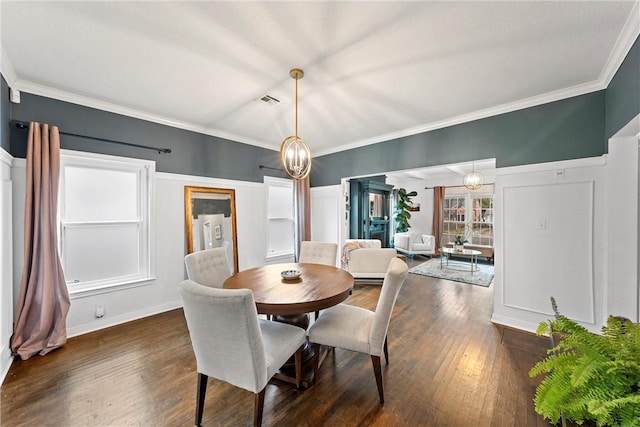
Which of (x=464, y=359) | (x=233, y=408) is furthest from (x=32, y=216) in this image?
(x=464, y=359)

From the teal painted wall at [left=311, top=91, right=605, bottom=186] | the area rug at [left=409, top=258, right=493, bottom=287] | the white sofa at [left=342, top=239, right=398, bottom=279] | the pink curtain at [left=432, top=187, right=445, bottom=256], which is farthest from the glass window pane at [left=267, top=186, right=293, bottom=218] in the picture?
the pink curtain at [left=432, top=187, right=445, bottom=256]

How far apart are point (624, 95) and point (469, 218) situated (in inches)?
238

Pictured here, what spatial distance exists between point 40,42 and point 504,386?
14.8ft

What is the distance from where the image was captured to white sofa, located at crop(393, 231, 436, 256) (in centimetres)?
723

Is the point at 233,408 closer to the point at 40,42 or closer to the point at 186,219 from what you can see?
the point at 186,219

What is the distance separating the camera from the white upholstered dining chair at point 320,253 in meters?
3.18

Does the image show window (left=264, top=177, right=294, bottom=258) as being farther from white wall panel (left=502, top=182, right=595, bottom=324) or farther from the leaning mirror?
white wall panel (left=502, top=182, right=595, bottom=324)

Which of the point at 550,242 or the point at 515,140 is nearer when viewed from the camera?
the point at 550,242

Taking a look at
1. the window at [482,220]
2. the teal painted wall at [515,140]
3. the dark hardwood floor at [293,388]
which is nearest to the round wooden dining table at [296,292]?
the dark hardwood floor at [293,388]

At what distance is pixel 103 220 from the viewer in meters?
2.96

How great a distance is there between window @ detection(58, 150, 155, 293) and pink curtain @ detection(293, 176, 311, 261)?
240 centimetres

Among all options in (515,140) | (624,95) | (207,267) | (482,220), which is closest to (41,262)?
(207,267)

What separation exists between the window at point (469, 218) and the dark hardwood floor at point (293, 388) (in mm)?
5235

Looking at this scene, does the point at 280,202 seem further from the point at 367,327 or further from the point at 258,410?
the point at 258,410
